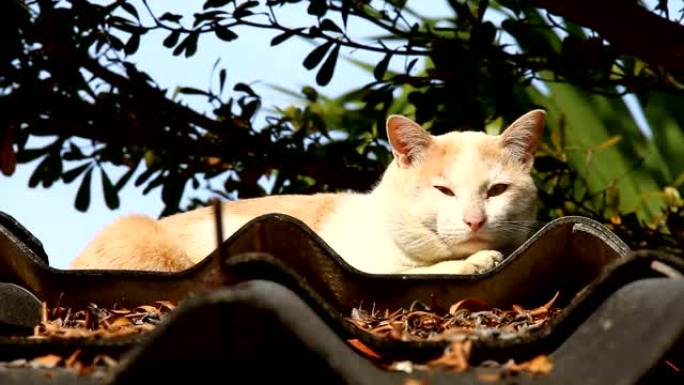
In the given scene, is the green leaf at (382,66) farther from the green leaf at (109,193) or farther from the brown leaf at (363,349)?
the brown leaf at (363,349)

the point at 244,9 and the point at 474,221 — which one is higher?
the point at 244,9

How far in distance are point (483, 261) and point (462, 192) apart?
0.41 meters

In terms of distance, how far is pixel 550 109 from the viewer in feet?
23.3

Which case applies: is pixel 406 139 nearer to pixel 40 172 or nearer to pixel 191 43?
pixel 191 43

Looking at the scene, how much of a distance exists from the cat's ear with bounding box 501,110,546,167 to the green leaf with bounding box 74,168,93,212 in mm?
2276

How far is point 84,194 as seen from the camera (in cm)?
517

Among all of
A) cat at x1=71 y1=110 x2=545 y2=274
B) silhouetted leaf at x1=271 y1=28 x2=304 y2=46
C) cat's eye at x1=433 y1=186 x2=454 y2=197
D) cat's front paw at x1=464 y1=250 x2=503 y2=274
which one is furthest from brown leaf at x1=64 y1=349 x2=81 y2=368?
silhouetted leaf at x1=271 y1=28 x2=304 y2=46

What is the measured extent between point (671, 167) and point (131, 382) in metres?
6.24

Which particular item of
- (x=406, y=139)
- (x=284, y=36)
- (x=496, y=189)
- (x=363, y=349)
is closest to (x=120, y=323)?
(x=363, y=349)

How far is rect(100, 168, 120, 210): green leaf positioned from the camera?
5180mm

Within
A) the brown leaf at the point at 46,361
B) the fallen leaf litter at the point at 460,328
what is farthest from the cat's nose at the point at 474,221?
the brown leaf at the point at 46,361

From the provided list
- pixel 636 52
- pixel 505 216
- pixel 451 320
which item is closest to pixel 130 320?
pixel 451 320

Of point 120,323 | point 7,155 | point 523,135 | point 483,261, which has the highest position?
point 7,155

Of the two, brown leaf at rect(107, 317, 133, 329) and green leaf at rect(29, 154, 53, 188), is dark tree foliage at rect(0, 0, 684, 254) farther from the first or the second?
brown leaf at rect(107, 317, 133, 329)
